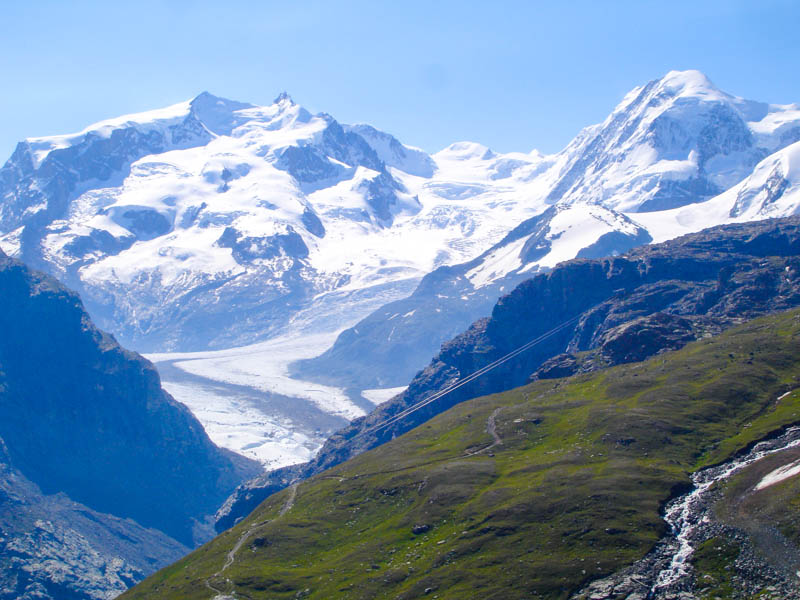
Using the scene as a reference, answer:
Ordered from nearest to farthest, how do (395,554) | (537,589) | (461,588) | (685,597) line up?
(685,597)
(537,589)
(461,588)
(395,554)

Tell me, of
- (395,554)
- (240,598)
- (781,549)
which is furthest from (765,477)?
(240,598)

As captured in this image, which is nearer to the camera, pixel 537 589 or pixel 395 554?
pixel 537 589

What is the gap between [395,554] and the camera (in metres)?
185

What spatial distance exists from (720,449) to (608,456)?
80.4 feet

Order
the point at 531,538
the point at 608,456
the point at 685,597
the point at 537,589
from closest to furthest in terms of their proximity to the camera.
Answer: the point at 685,597 < the point at 537,589 < the point at 531,538 < the point at 608,456

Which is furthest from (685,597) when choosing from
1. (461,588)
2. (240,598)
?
(240,598)

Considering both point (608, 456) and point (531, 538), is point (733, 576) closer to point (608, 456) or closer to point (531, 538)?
point (531, 538)

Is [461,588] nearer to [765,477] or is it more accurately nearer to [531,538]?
[531,538]

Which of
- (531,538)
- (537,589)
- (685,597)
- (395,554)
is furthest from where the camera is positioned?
(395,554)

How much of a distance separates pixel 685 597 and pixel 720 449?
6554 centimetres

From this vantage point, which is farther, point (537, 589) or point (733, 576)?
point (537, 589)

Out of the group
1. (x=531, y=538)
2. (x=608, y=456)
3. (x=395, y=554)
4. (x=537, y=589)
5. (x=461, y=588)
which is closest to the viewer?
(x=537, y=589)

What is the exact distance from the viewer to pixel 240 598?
18812cm

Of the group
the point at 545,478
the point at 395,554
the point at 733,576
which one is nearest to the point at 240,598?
the point at 395,554
